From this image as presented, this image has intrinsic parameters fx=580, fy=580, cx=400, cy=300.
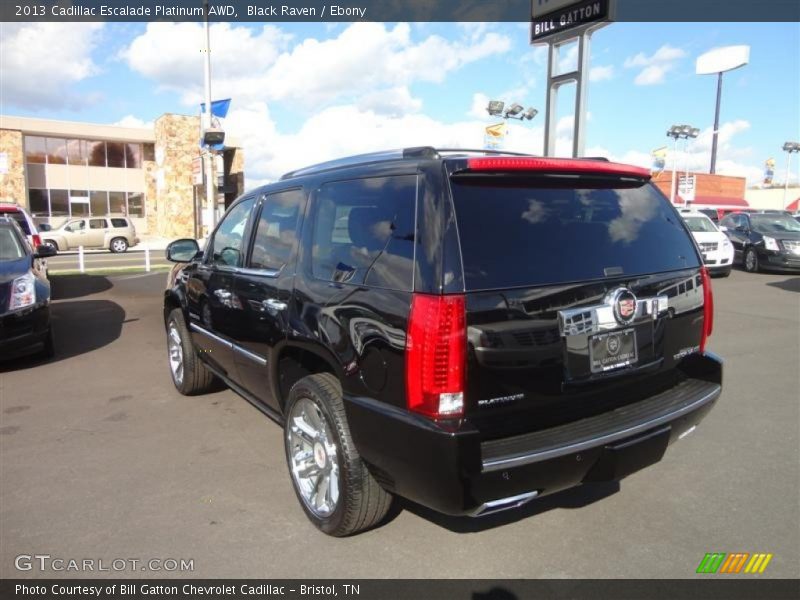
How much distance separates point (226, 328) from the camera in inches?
165

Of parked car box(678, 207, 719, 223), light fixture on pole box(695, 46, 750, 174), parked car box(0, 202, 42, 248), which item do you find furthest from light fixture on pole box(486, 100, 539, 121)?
light fixture on pole box(695, 46, 750, 174)

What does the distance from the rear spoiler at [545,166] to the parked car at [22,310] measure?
567 centimetres

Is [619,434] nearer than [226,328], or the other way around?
[619,434]

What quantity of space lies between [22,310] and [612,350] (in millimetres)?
6136

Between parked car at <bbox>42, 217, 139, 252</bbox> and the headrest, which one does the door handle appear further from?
parked car at <bbox>42, 217, 139, 252</bbox>

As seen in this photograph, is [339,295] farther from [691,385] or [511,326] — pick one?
[691,385]

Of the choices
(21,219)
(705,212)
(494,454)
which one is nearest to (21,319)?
(494,454)

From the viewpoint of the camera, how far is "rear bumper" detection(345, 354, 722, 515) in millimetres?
2305

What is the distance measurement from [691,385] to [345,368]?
1.93 metres

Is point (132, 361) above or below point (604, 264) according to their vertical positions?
below

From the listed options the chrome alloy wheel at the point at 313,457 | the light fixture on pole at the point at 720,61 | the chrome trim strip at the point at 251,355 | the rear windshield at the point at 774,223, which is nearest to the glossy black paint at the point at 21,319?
the chrome trim strip at the point at 251,355

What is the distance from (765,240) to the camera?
15156 millimetres

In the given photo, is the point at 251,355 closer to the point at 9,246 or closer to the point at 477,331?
the point at 477,331

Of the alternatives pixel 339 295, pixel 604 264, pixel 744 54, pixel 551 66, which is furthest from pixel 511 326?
pixel 744 54
